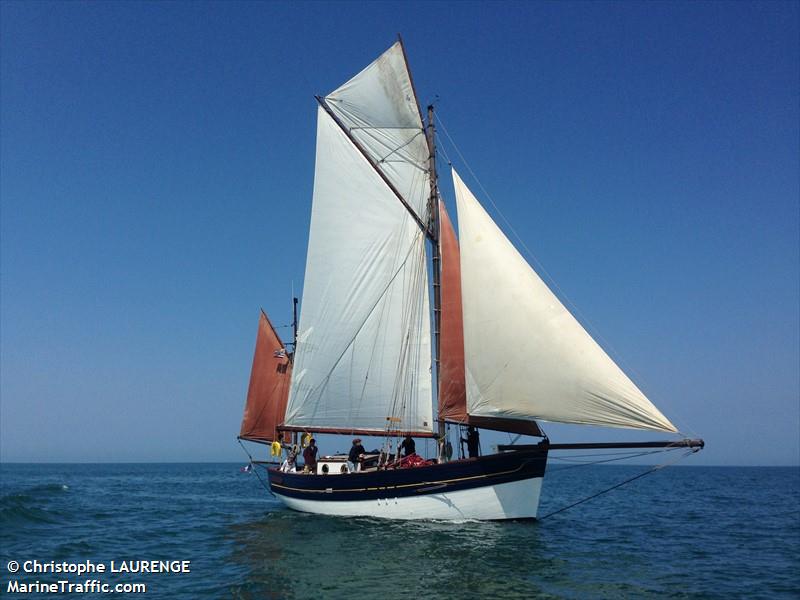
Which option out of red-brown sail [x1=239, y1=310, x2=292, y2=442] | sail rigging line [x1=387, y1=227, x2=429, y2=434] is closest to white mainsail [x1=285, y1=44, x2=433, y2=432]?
sail rigging line [x1=387, y1=227, x2=429, y2=434]

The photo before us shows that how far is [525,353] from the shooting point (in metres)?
23.0

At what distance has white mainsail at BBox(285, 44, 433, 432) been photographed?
30.2 meters

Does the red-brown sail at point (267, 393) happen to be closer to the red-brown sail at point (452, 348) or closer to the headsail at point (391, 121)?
→ the headsail at point (391, 121)

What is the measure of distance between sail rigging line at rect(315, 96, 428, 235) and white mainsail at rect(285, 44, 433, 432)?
5.4 inches

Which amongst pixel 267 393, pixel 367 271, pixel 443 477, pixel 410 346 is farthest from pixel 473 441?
pixel 267 393

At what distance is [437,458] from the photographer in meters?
27.2

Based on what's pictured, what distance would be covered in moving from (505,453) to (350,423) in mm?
9767

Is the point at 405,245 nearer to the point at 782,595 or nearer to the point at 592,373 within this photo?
the point at 592,373

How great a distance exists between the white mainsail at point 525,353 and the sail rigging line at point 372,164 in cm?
504

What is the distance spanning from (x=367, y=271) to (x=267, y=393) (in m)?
15.8

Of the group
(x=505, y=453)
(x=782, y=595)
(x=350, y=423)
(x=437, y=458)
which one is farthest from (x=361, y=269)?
(x=782, y=595)

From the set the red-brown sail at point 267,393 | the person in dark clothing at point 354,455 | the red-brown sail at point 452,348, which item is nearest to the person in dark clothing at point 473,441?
the red-brown sail at point 452,348

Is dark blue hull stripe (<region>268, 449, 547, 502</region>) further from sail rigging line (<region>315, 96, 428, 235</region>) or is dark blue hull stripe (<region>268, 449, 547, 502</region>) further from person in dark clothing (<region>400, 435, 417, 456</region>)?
sail rigging line (<region>315, 96, 428, 235</region>)

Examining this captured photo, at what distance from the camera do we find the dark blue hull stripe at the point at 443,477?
78.5 feet
